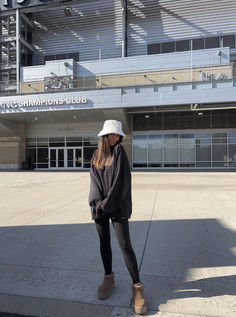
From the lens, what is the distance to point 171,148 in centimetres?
2458

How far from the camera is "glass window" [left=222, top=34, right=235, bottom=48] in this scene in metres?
25.2

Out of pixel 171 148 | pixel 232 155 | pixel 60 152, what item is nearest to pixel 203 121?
pixel 171 148

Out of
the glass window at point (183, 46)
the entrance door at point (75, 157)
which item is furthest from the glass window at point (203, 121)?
the entrance door at point (75, 157)

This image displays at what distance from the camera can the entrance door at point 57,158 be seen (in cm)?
2669

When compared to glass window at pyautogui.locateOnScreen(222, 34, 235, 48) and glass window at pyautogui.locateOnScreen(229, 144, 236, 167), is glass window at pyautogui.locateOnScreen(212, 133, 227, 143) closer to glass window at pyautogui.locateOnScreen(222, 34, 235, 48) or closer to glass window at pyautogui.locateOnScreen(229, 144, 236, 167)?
glass window at pyautogui.locateOnScreen(229, 144, 236, 167)

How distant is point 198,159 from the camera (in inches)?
956

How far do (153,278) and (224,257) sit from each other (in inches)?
50.9

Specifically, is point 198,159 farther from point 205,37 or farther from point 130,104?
point 205,37

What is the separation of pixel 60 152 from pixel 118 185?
25.1 m

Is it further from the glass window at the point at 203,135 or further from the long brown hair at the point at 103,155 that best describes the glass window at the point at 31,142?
the long brown hair at the point at 103,155

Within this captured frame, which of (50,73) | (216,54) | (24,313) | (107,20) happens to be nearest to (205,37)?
(216,54)

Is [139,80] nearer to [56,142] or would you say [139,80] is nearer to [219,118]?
[219,118]

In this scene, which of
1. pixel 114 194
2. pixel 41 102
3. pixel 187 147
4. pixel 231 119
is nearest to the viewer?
pixel 114 194

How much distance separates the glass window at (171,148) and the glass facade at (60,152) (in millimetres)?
7110
